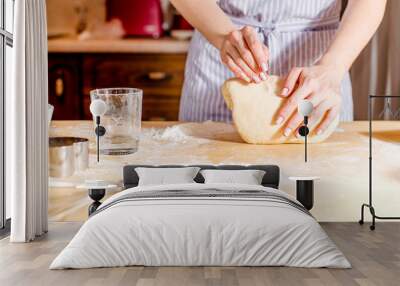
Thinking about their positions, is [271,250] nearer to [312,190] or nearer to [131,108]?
[312,190]

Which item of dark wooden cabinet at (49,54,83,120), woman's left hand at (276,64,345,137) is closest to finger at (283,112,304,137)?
woman's left hand at (276,64,345,137)

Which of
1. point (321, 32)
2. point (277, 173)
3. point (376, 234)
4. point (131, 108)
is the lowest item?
point (376, 234)

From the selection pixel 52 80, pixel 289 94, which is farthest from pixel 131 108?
pixel 289 94

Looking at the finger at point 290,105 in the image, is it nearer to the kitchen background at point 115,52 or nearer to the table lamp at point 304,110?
the table lamp at point 304,110

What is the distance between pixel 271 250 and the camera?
116 inches

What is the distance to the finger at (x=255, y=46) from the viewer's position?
13.6ft

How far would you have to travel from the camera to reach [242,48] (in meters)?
4.21

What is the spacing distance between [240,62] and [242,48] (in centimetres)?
9

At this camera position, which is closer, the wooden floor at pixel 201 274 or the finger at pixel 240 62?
the wooden floor at pixel 201 274

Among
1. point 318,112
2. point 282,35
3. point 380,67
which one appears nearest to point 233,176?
point 318,112

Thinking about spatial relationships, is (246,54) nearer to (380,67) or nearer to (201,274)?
(380,67)

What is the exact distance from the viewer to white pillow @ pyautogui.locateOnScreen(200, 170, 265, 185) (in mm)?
4098

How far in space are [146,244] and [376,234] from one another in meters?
1.67

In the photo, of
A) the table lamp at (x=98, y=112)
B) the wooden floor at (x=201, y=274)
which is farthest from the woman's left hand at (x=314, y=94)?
the table lamp at (x=98, y=112)
